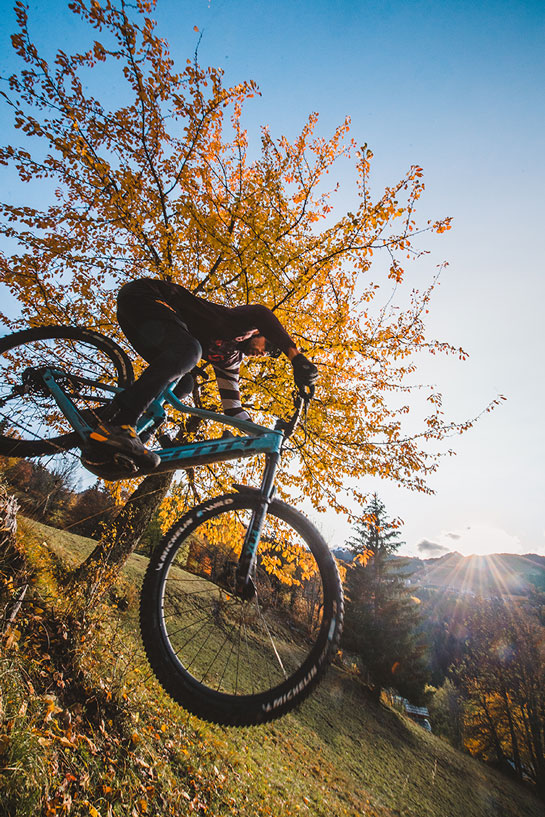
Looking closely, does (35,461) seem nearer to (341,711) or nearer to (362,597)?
(341,711)

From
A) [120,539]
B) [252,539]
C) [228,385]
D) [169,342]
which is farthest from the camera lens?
[120,539]

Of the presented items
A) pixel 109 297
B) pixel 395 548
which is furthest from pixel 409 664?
pixel 109 297

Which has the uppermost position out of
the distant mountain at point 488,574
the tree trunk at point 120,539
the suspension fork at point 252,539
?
the distant mountain at point 488,574

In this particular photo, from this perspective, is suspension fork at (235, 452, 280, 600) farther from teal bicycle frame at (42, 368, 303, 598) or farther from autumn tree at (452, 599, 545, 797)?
autumn tree at (452, 599, 545, 797)

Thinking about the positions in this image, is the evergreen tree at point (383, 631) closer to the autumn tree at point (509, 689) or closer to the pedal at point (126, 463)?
the autumn tree at point (509, 689)

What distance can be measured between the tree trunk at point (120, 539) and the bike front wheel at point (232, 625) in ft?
14.8

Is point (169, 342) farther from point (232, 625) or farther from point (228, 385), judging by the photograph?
point (232, 625)

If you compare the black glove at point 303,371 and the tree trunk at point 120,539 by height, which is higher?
the black glove at point 303,371

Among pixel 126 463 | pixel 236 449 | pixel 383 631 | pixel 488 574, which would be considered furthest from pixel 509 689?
pixel 488 574

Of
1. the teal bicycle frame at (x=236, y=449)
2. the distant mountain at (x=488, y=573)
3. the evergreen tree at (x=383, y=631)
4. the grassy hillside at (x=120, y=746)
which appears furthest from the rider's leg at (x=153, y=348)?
the distant mountain at (x=488, y=573)

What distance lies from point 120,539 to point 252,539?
603 centimetres

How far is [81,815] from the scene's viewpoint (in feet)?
9.08

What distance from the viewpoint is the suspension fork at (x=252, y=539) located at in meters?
1.87

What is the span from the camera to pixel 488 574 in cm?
12612
